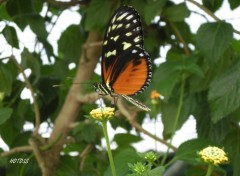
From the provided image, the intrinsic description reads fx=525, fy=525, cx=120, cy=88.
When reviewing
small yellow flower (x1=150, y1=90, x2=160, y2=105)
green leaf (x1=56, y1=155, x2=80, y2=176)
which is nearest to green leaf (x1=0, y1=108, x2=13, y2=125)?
green leaf (x1=56, y1=155, x2=80, y2=176)

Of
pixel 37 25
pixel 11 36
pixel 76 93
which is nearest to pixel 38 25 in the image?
pixel 37 25

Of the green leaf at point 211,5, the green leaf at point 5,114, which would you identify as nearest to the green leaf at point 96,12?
the green leaf at point 211,5

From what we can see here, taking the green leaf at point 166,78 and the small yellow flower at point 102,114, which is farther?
the green leaf at point 166,78

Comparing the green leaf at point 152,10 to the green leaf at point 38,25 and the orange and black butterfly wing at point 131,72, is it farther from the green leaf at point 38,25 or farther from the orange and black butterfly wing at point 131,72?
the orange and black butterfly wing at point 131,72

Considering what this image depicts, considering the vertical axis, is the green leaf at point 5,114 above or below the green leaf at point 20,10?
below

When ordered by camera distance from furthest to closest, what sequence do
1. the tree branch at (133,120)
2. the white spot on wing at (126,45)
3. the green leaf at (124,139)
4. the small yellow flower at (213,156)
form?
the green leaf at (124,139)
the tree branch at (133,120)
the white spot on wing at (126,45)
the small yellow flower at (213,156)

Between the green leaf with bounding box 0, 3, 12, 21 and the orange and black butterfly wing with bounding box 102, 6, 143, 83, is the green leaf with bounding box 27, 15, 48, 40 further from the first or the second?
the orange and black butterfly wing with bounding box 102, 6, 143, 83

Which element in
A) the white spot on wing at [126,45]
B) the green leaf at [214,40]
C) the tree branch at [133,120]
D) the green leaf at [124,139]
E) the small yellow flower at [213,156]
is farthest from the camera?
the green leaf at [124,139]
